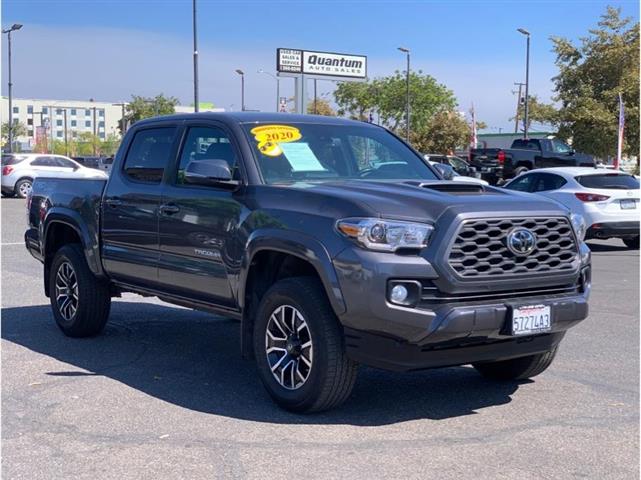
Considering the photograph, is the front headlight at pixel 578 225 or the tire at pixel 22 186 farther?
the tire at pixel 22 186

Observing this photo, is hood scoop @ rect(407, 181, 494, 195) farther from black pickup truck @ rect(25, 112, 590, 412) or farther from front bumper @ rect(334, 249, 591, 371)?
front bumper @ rect(334, 249, 591, 371)

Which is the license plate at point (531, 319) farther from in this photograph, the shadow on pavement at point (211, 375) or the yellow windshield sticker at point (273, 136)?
the yellow windshield sticker at point (273, 136)

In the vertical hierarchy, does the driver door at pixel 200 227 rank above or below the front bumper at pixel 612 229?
above

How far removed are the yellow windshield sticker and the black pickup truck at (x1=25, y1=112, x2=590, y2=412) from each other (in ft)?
0.04

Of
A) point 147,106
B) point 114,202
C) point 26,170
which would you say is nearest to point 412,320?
point 114,202

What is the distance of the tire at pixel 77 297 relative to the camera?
7.59 metres

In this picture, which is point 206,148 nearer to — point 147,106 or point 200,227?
point 200,227

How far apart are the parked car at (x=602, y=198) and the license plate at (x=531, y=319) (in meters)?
10.7

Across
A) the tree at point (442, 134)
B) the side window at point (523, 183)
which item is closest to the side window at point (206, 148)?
the side window at point (523, 183)

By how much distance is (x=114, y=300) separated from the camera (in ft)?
32.9

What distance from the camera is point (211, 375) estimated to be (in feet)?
21.2

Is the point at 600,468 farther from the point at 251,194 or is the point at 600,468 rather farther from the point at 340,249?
the point at 251,194

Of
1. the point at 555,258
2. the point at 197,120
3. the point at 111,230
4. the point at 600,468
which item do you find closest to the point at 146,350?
the point at 111,230

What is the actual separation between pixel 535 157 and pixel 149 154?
2925cm
